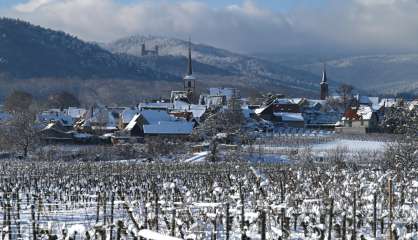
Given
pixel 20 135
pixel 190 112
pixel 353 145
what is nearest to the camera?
pixel 20 135

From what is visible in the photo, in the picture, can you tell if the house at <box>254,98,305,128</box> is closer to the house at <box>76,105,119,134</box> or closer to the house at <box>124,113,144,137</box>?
the house at <box>76,105,119,134</box>

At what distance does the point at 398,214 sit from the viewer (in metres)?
20.4

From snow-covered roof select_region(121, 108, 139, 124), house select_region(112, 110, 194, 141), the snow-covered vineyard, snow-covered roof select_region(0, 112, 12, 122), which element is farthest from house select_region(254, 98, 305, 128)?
the snow-covered vineyard

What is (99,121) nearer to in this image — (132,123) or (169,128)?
(132,123)

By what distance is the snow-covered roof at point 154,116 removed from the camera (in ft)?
231

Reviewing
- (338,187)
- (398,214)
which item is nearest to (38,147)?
(338,187)

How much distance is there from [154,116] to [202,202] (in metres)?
48.6

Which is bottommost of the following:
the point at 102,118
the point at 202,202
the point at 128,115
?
the point at 202,202

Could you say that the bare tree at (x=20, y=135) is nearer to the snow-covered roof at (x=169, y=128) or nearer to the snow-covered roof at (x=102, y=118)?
the snow-covered roof at (x=169, y=128)

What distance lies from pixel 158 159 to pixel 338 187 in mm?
22018

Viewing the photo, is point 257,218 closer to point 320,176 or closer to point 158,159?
point 320,176

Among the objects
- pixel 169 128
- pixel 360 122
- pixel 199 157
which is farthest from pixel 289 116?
pixel 199 157

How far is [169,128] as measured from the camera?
66.1m

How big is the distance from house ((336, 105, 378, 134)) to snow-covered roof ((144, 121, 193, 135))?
1929cm
